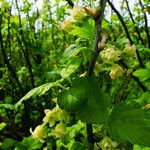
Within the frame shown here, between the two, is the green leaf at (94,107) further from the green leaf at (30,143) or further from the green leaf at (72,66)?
the green leaf at (30,143)

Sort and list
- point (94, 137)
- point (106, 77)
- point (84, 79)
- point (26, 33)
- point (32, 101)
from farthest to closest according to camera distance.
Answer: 1. point (26, 33)
2. point (32, 101)
3. point (106, 77)
4. point (94, 137)
5. point (84, 79)

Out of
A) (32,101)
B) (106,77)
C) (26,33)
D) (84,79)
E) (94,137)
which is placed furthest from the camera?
(26,33)

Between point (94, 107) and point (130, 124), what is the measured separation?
124 millimetres

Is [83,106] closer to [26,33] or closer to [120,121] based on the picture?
[120,121]

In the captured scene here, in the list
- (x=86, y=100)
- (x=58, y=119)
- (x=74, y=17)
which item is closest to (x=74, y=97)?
(x=86, y=100)

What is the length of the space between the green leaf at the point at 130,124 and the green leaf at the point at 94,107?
0.03m

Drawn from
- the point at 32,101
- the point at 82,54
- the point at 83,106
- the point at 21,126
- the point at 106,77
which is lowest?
the point at 21,126

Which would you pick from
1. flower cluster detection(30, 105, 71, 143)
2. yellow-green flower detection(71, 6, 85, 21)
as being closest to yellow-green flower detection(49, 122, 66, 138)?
flower cluster detection(30, 105, 71, 143)

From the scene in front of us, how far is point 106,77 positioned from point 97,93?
3128 mm

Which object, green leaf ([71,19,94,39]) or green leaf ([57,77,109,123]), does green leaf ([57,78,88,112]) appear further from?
green leaf ([71,19,94,39])

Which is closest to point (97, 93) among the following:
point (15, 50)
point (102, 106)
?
point (102, 106)

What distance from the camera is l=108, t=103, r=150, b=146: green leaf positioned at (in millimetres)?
1137

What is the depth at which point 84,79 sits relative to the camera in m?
1.16

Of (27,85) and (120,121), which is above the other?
(120,121)
